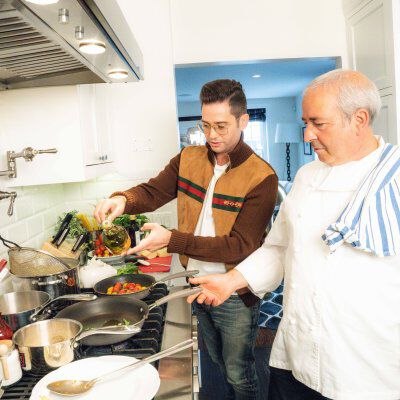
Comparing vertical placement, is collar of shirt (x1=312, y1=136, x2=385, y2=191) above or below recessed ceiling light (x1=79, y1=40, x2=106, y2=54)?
below

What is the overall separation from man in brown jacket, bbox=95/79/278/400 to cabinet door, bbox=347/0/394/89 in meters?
1.12

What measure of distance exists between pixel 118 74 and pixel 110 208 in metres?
0.57

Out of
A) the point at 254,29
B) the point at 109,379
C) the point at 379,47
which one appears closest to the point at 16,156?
the point at 109,379

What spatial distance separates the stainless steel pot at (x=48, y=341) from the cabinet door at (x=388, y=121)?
80.5 inches

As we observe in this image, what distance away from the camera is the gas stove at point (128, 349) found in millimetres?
1062

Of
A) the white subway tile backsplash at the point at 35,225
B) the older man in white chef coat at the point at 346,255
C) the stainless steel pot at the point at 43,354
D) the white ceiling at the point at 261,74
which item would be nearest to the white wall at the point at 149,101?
the white subway tile backsplash at the point at 35,225

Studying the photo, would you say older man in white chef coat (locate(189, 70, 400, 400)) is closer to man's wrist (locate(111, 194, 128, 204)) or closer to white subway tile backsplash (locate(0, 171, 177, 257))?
man's wrist (locate(111, 194, 128, 204))

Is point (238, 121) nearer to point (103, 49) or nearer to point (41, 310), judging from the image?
point (103, 49)

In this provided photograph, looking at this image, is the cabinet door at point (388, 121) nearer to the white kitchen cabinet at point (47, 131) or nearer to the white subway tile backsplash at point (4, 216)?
the white kitchen cabinet at point (47, 131)

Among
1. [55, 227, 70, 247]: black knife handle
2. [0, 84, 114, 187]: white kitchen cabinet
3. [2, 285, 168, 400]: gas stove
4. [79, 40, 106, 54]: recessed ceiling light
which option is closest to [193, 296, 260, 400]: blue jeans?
[2, 285, 168, 400]: gas stove

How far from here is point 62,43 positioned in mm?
1187

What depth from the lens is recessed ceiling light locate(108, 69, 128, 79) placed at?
1688 millimetres

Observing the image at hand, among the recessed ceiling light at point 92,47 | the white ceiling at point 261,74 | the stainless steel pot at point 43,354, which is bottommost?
the stainless steel pot at point 43,354

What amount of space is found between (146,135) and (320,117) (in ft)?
6.33
